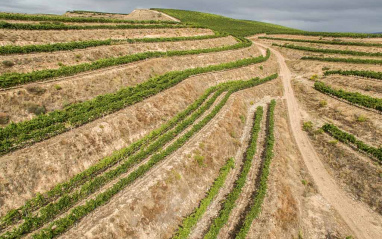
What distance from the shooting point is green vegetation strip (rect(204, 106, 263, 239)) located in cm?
2417

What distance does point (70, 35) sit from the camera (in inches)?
2003

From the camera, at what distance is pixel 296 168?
36.8m

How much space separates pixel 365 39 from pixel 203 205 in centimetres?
10459

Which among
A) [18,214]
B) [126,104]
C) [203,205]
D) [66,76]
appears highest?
[66,76]

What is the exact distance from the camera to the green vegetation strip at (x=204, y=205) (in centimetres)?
2438

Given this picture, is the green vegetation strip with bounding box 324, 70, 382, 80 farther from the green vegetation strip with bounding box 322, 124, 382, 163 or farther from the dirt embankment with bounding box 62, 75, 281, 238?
the dirt embankment with bounding box 62, 75, 281, 238

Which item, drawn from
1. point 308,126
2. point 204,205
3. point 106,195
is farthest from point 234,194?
point 308,126

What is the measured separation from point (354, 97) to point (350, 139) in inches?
642

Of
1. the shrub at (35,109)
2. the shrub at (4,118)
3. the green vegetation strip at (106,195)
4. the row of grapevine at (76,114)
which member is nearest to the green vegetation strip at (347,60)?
the row of grapevine at (76,114)

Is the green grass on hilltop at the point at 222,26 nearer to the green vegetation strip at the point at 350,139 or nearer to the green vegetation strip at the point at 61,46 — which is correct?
the green vegetation strip at the point at 61,46

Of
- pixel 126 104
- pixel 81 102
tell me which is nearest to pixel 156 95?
pixel 126 104

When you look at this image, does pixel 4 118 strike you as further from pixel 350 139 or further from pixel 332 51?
pixel 332 51

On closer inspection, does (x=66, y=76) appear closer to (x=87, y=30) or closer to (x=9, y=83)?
(x=9, y=83)

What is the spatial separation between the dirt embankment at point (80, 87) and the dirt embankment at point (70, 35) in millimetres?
14374
